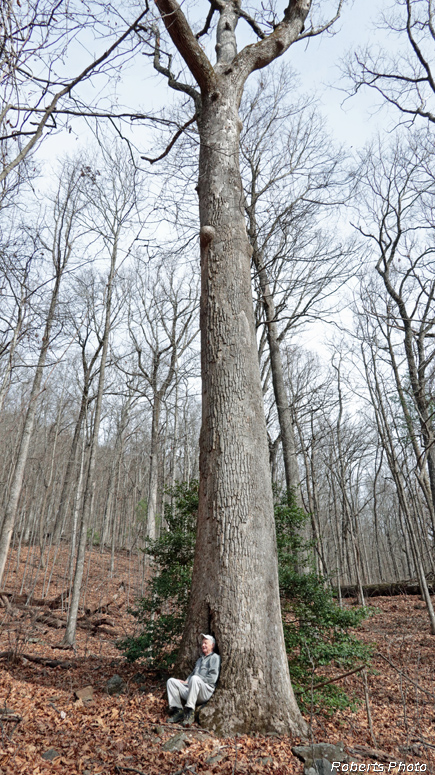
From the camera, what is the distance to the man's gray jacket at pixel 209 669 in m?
3.33

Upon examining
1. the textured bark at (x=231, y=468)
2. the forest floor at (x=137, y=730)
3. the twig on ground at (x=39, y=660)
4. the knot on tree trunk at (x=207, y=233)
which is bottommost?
the forest floor at (x=137, y=730)

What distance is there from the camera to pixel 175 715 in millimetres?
3371

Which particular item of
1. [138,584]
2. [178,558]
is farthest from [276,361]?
[138,584]

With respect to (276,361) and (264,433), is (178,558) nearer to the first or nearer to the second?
(264,433)

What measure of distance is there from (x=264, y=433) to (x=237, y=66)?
4.76 m

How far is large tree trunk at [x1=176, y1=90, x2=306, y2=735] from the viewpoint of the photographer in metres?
Answer: 3.27

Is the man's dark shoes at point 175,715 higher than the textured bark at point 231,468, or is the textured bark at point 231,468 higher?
the textured bark at point 231,468

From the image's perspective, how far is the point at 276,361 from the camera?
400 inches

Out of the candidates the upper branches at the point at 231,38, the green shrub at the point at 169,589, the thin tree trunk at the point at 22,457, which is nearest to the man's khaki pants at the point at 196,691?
the green shrub at the point at 169,589

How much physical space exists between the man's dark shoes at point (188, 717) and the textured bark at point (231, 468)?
9 cm

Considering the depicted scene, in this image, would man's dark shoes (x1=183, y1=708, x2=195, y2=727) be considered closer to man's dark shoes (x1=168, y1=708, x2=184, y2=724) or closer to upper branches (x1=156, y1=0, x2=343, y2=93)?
man's dark shoes (x1=168, y1=708, x2=184, y2=724)

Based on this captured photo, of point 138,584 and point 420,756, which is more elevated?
point 138,584

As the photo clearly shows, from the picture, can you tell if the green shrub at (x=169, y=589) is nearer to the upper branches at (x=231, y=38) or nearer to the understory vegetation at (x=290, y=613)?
the understory vegetation at (x=290, y=613)

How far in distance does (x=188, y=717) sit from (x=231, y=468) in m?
1.95
